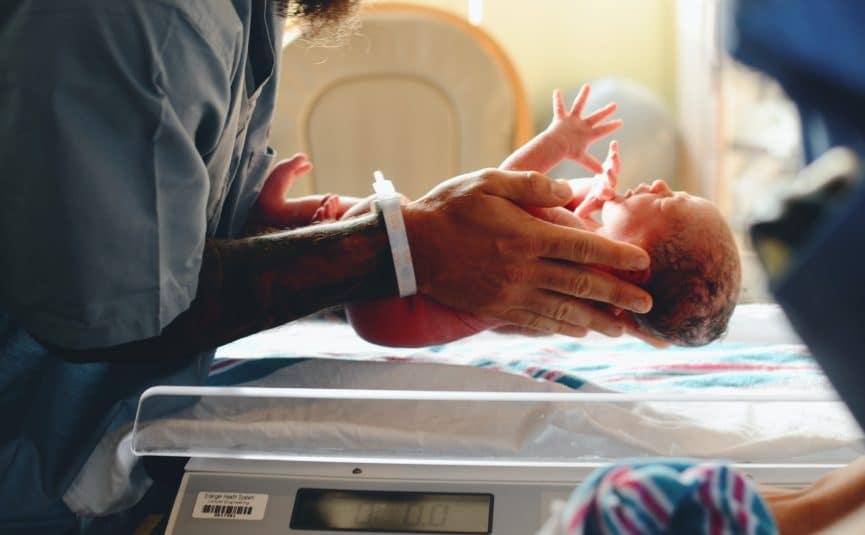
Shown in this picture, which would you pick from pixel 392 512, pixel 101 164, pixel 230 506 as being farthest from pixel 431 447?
pixel 101 164

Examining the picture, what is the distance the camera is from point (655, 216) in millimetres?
1119

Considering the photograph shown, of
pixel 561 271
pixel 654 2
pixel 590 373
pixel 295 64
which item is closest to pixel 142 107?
pixel 561 271

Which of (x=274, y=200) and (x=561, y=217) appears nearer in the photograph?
(x=561, y=217)

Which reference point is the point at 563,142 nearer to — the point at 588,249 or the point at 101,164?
the point at 588,249

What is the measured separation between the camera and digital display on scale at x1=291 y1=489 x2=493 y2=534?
84cm

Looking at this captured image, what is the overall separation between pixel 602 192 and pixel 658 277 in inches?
6.7

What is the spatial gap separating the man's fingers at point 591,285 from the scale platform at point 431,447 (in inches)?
4.6

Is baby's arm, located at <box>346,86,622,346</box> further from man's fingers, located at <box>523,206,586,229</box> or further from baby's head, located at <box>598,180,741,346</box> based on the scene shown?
baby's head, located at <box>598,180,741,346</box>

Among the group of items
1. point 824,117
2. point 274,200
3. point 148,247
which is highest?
point 824,117

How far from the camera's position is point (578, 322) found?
3.53 ft

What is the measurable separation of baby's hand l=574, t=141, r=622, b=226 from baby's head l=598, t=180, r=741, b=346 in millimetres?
81

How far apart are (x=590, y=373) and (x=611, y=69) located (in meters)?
1.77

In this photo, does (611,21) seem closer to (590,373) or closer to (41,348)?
(590,373)

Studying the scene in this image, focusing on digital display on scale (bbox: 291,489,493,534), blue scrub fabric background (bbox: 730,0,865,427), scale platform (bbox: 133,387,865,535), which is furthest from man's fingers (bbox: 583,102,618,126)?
blue scrub fabric background (bbox: 730,0,865,427)
